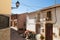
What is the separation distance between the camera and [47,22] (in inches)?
151

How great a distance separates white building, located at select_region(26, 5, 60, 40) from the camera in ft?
10.7

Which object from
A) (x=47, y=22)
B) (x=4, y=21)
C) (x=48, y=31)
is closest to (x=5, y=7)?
(x=4, y=21)

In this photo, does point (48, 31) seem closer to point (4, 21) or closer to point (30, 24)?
point (30, 24)

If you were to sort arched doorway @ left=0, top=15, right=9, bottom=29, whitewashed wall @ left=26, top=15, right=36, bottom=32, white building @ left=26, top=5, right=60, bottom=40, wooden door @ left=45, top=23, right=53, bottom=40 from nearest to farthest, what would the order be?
arched doorway @ left=0, top=15, right=9, bottom=29 < white building @ left=26, top=5, right=60, bottom=40 < wooden door @ left=45, top=23, right=53, bottom=40 < whitewashed wall @ left=26, top=15, right=36, bottom=32

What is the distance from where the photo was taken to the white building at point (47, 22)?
3.27 metres

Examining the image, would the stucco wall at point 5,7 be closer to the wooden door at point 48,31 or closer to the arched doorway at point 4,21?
the arched doorway at point 4,21

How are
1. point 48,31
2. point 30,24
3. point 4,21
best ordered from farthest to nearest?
point 30,24
point 48,31
point 4,21

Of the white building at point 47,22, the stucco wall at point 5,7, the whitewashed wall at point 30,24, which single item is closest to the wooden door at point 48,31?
the white building at point 47,22

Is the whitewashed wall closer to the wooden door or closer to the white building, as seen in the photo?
the white building

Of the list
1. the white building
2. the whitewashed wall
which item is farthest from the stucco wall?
the whitewashed wall

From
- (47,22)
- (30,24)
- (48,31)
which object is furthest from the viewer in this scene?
(30,24)

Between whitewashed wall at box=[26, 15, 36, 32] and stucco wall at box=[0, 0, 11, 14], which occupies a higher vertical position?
stucco wall at box=[0, 0, 11, 14]

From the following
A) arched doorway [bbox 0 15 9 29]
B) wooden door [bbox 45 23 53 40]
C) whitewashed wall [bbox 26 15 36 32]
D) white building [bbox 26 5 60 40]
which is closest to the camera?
arched doorway [bbox 0 15 9 29]

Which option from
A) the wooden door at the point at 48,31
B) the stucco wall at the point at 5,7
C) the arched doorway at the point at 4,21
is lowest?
the wooden door at the point at 48,31
